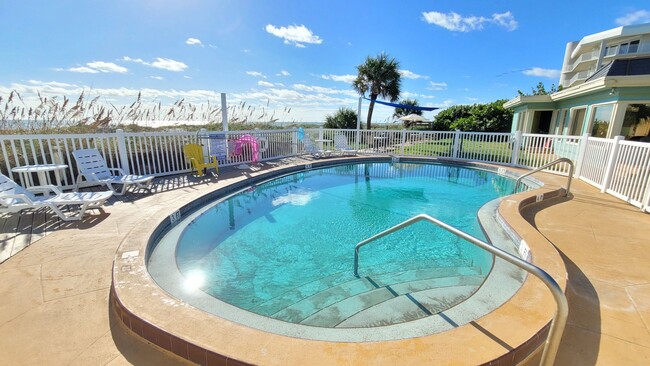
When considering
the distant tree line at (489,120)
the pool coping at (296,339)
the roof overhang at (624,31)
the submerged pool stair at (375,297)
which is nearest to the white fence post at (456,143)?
the submerged pool stair at (375,297)

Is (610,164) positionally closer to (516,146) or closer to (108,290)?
(516,146)

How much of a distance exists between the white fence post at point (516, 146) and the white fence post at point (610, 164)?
3231 millimetres

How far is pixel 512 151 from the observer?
879cm

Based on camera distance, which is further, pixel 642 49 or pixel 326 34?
pixel 642 49

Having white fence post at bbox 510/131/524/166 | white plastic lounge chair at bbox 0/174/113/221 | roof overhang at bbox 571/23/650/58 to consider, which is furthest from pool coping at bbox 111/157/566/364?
roof overhang at bbox 571/23/650/58

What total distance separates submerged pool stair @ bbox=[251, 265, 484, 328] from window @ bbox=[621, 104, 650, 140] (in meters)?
9.22

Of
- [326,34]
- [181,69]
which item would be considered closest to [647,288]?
[326,34]

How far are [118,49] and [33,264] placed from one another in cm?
919

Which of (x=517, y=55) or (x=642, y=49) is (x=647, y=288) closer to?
(x=642, y=49)

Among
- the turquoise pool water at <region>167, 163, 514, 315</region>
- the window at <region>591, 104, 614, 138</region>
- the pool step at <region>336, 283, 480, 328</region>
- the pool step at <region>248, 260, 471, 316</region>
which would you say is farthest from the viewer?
the window at <region>591, 104, 614, 138</region>

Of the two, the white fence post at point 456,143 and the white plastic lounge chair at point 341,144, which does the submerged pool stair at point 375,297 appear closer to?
the white fence post at point 456,143

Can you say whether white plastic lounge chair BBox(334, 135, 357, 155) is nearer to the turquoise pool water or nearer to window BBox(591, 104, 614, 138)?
the turquoise pool water

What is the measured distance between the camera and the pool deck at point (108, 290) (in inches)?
65.1

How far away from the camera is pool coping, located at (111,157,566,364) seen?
1486 millimetres
